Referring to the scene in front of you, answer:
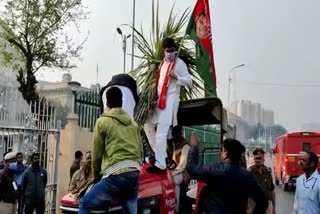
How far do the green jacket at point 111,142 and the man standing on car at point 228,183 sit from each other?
642mm

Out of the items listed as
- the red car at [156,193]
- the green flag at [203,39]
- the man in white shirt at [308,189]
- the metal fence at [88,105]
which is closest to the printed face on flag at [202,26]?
the green flag at [203,39]

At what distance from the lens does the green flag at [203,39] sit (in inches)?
266

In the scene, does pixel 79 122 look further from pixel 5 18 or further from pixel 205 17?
pixel 5 18

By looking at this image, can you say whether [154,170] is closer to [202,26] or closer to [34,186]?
[202,26]

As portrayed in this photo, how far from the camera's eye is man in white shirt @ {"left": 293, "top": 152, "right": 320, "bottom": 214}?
6186 mm

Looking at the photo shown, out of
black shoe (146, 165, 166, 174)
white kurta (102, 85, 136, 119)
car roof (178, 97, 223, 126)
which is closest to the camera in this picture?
white kurta (102, 85, 136, 119)

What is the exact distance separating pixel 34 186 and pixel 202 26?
16.3 ft

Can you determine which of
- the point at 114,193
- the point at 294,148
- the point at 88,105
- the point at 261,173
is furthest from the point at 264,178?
the point at 294,148

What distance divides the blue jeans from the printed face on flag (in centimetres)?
293

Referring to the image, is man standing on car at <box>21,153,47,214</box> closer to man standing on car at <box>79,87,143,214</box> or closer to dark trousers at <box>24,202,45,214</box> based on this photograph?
dark trousers at <box>24,202,45,214</box>

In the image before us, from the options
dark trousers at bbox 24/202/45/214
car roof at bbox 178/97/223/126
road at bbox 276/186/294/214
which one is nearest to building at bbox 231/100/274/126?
road at bbox 276/186/294/214

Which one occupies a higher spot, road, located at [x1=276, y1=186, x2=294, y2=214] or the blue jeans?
the blue jeans

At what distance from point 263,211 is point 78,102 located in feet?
22.3

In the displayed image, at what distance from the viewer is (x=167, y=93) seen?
19.9 feet
